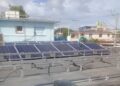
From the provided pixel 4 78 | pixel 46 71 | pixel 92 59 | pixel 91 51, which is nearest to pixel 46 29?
pixel 91 51

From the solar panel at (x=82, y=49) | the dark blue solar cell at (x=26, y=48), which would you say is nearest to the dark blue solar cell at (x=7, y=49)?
the dark blue solar cell at (x=26, y=48)

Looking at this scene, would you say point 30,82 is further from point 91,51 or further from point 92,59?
point 91,51

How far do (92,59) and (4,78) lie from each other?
6.55m

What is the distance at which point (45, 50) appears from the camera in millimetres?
17172

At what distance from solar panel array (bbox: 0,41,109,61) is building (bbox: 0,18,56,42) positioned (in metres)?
10.5

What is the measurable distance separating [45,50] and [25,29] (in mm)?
12286

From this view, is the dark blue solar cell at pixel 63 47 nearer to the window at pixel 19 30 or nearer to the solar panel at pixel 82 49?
the solar panel at pixel 82 49

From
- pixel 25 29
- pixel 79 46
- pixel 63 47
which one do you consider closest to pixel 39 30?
pixel 25 29

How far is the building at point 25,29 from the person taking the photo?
27.9 meters

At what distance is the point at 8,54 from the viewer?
49.5ft

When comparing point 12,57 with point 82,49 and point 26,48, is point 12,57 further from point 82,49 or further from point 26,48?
point 82,49

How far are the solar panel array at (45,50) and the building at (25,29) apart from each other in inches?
415

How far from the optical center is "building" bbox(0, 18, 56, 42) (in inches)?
1097

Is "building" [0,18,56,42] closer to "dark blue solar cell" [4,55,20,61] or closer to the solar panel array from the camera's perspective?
the solar panel array
